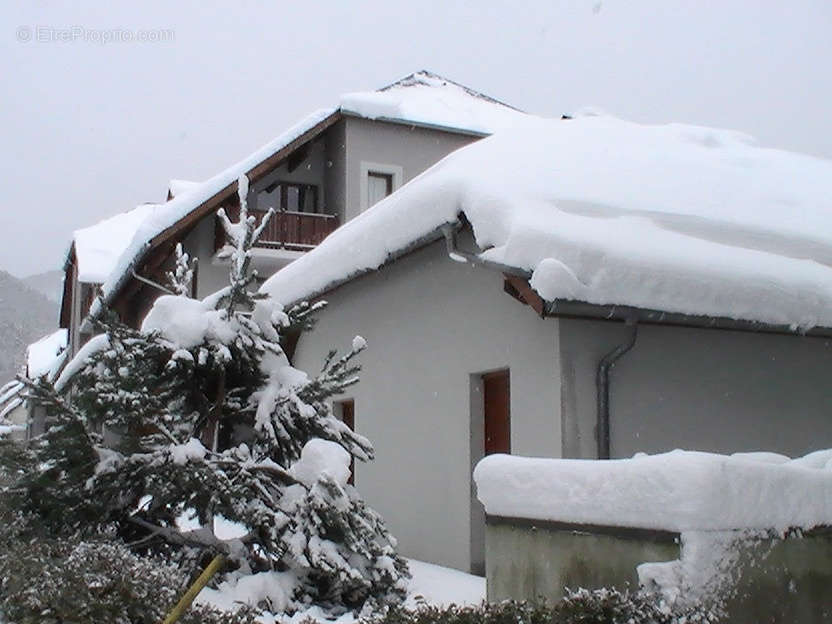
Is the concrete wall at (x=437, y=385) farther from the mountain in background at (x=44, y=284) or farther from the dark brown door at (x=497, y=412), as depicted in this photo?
the mountain in background at (x=44, y=284)

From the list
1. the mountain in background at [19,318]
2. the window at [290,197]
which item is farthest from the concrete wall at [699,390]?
the mountain in background at [19,318]

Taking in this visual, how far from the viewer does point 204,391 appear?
7438mm

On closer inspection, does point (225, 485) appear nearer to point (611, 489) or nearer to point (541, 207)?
point (611, 489)

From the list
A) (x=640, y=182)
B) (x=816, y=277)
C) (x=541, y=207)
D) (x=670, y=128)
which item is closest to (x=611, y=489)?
(x=541, y=207)

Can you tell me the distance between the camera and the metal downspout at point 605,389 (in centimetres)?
746

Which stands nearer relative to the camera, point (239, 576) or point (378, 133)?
point (239, 576)

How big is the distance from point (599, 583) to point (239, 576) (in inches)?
118

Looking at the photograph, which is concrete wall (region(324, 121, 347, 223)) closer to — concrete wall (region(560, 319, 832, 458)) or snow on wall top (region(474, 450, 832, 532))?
concrete wall (region(560, 319, 832, 458))

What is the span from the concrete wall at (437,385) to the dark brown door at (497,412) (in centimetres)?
12

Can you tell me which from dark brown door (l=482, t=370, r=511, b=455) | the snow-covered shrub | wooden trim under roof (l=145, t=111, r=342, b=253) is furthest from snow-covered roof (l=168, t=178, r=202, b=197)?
the snow-covered shrub

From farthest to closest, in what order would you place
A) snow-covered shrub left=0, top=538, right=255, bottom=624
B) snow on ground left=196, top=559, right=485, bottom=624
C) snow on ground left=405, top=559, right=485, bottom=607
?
snow on ground left=405, top=559, right=485, bottom=607
snow on ground left=196, top=559, right=485, bottom=624
snow-covered shrub left=0, top=538, right=255, bottom=624

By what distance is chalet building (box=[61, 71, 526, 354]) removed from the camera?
1928 cm

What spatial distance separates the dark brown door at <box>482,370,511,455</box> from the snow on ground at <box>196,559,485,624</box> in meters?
1.28

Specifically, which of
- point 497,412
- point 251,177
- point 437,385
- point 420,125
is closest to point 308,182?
point 251,177
